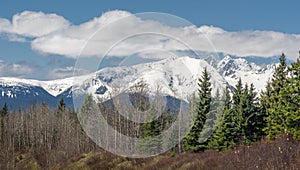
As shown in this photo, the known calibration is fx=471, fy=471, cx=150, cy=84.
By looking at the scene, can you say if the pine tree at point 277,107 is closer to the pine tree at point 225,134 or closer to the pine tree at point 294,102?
the pine tree at point 294,102

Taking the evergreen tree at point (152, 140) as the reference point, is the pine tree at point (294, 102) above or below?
above

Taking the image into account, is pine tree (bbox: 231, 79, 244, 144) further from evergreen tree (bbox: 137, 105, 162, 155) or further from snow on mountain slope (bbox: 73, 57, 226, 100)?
snow on mountain slope (bbox: 73, 57, 226, 100)

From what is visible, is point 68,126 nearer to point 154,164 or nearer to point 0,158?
point 0,158

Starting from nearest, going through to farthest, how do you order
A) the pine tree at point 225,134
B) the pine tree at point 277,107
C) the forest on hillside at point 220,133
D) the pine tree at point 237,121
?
the forest on hillside at point 220,133 → the pine tree at point 277,107 → the pine tree at point 225,134 → the pine tree at point 237,121

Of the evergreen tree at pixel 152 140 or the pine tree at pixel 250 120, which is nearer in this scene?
the evergreen tree at pixel 152 140

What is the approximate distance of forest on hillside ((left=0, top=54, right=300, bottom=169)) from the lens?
60.7ft

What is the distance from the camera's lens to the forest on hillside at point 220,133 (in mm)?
18516

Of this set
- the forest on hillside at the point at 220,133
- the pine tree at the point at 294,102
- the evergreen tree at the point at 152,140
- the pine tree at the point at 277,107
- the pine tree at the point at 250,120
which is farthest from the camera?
the pine tree at the point at 250,120

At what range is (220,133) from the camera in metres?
36.0

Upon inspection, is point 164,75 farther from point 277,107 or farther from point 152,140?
point 277,107

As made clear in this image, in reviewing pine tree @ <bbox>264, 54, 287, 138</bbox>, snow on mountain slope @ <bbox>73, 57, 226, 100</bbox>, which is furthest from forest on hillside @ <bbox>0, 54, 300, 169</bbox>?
snow on mountain slope @ <bbox>73, 57, 226, 100</bbox>

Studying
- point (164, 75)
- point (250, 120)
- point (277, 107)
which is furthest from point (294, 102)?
point (164, 75)

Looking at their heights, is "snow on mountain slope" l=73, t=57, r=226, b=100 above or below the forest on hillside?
above

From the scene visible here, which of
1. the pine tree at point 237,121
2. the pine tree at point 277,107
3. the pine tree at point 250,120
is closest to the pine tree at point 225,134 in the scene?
the pine tree at point 237,121
